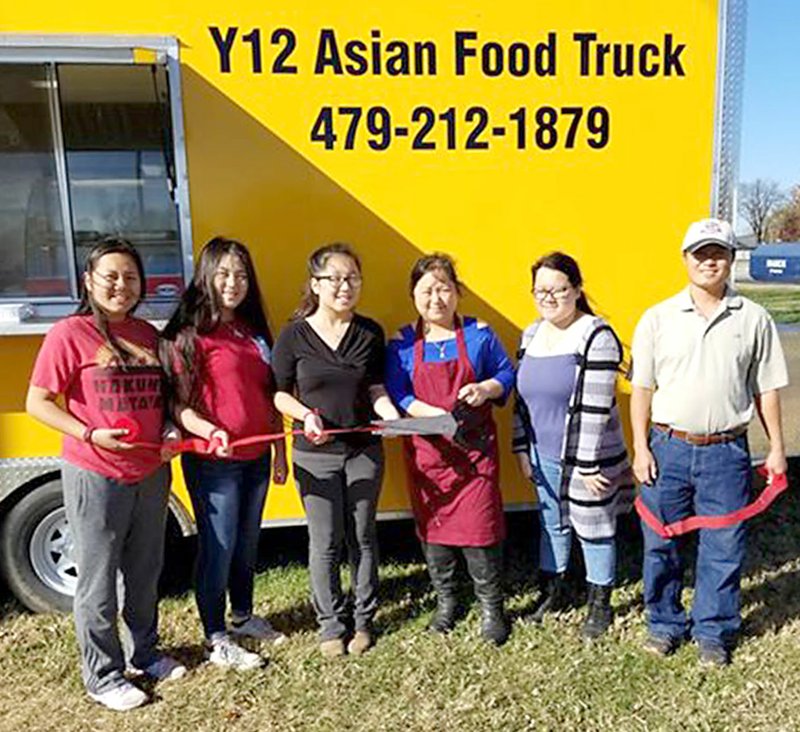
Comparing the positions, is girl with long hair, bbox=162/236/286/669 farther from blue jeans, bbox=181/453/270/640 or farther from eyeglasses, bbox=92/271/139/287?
eyeglasses, bbox=92/271/139/287

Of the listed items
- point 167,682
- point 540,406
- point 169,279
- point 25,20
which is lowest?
point 167,682

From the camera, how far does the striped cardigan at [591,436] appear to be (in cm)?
329

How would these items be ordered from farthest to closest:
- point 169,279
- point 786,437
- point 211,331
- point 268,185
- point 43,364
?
point 786,437, point 169,279, point 268,185, point 211,331, point 43,364

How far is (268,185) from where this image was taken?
11.7ft

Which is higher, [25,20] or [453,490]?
[25,20]

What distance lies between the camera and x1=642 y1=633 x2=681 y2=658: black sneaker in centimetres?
342

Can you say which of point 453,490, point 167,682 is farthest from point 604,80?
point 167,682

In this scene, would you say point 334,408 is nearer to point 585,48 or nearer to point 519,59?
point 519,59

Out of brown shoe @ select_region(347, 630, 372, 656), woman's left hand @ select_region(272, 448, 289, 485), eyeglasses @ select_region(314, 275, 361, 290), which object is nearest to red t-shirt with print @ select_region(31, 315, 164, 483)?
woman's left hand @ select_region(272, 448, 289, 485)

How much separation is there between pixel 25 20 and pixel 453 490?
8.71 feet

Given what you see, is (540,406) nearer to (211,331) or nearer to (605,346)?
(605,346)

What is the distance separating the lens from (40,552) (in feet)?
12.6

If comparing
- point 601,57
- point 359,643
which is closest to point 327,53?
point 601,57

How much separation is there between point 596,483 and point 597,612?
65 cm
